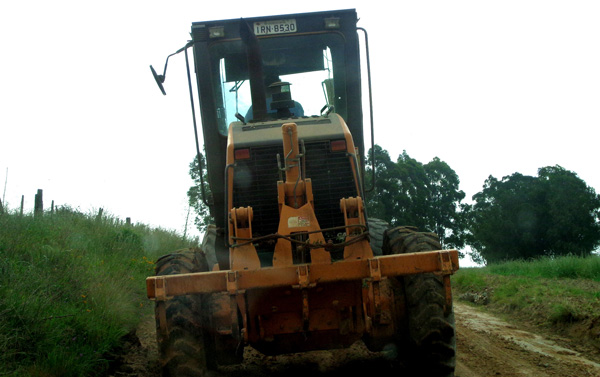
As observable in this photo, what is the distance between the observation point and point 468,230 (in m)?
35.4

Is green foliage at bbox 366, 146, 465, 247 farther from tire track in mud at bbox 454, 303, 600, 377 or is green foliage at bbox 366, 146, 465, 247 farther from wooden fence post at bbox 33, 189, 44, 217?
tire track in mud at bbox 454, 303, 600, 377

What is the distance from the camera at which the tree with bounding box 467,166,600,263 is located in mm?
36594

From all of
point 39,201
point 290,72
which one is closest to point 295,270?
point 290,72

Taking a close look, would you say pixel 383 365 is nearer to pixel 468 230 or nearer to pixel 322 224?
pixel 322 224

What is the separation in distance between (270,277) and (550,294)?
746 centimetres

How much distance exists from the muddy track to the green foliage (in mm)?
13857

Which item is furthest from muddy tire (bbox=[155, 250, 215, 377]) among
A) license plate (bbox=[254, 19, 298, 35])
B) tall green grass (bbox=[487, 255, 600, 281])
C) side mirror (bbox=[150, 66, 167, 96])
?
tall green grass (bbox=[487, 255, 600, 281])

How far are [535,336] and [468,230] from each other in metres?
28.1

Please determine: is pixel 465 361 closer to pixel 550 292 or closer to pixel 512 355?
pixel 512 355

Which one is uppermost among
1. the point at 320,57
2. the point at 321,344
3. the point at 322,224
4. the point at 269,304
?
the point at 320,57

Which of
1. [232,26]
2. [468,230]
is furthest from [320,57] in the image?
[468,230]

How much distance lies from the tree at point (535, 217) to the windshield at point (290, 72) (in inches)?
1255

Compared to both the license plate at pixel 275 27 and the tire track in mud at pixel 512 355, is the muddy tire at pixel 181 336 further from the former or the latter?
the license plate at pixel 275 27

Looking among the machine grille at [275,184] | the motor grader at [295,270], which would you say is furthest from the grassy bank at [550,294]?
the machine grille at [275,184]
